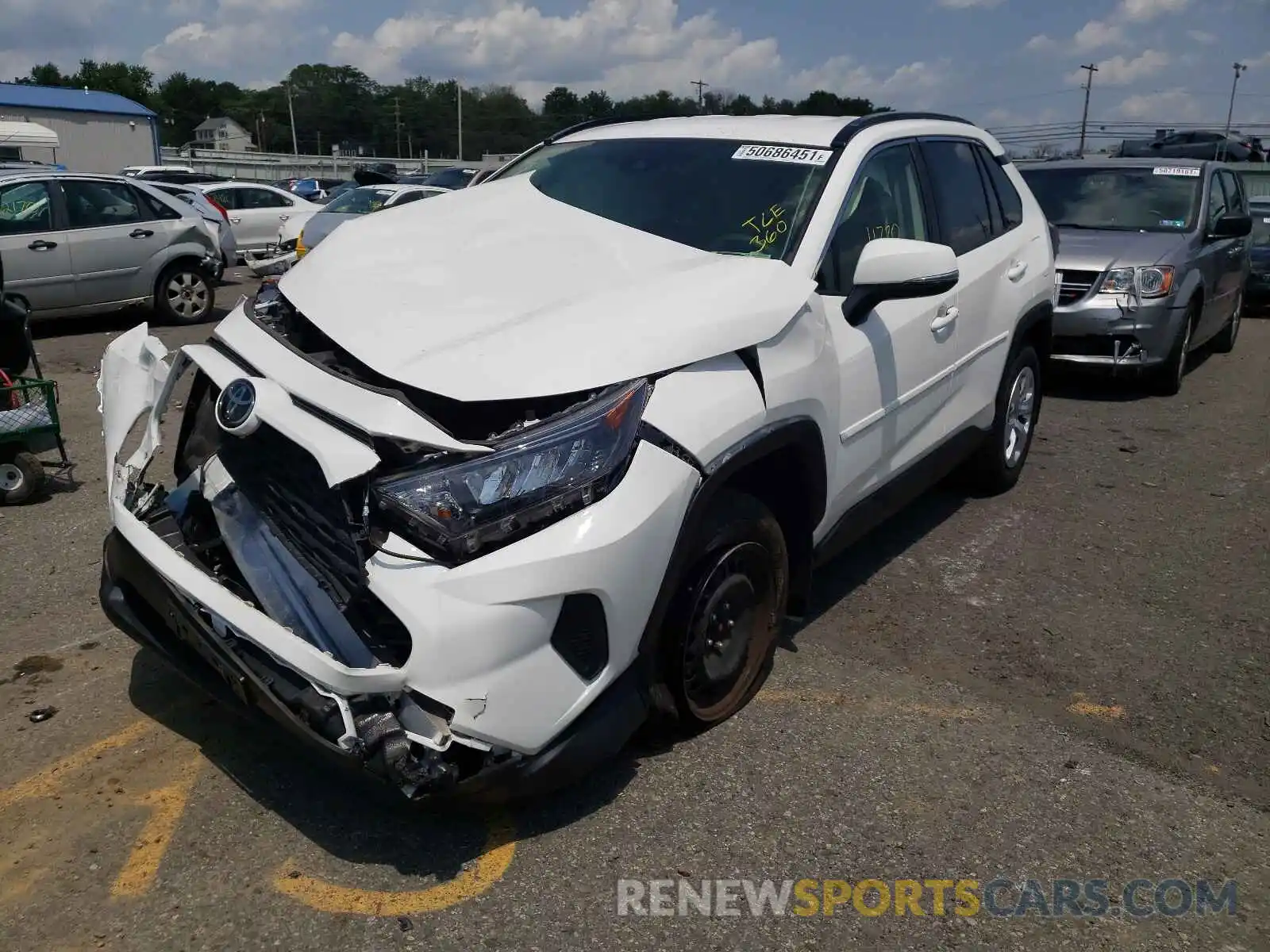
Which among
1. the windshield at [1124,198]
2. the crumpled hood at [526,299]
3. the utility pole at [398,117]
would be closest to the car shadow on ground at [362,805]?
the crumpled hood at [526,299]

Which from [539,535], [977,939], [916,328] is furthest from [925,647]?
[539,535]

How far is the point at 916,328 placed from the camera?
4078 millimetres

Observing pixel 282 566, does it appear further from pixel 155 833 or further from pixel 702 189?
pixel 702 189

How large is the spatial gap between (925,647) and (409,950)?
7.78ft

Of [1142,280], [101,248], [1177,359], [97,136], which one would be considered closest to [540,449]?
[1142,280]

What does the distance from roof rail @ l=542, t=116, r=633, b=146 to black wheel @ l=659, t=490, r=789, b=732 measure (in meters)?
2.32

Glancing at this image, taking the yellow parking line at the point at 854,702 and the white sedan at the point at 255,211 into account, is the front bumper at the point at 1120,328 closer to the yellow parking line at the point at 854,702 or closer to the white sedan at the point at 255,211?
the yellow parking line at the point at 854,702

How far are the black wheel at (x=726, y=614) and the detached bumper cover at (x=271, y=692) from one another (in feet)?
0.86

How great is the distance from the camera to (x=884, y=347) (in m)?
3.83

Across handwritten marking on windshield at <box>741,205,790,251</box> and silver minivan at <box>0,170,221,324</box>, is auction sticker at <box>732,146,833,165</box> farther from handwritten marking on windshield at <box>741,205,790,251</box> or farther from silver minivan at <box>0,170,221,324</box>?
silver minivan at <box>0,170,221,324</box>

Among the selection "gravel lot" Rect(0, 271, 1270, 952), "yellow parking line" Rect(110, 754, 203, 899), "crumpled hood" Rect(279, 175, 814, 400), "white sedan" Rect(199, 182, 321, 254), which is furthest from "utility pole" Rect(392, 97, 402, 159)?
"yellow parking line" Rect(110, 754, 203, 899)

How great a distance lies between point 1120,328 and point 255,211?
15.4 m

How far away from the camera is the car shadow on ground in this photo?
2.79 m

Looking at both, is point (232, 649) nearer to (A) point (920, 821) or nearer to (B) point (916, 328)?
(A) point (920, 821)
